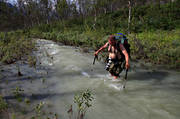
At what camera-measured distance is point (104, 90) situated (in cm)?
436

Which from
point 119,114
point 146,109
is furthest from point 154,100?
point 119,114

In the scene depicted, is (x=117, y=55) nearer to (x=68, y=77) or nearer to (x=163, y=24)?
(x=68, y=77)

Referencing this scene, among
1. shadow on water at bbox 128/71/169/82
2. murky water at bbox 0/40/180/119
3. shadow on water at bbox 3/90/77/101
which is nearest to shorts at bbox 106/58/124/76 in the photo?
murky water at bbox 0/40/180/119

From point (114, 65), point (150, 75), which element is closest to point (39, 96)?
point (114, 65)

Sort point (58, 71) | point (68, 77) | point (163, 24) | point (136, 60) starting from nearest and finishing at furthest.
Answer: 1. point (68, 77)
2. point (58, 71)
3. point (136, 60)
4. point (163, 24)

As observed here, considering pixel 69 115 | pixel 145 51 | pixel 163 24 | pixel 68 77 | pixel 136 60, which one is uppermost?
pixel 163 24

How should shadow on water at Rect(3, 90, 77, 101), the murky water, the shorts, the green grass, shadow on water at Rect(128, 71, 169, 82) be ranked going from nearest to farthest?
the murky water → shadow on water at Rect(3, 90, 77, 101) → the shorts → shadow on water at Rect(128, 71, 169, 82) → the green grass

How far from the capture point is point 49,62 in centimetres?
755

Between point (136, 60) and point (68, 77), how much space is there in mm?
3718

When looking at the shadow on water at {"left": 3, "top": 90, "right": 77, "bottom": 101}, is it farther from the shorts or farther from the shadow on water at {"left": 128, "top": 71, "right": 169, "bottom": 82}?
the shadow on water at {"left": 128, "top": 71, "right": 169, "bottom": 82}

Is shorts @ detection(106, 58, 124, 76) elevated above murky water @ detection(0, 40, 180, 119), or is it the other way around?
shorts @ detection(106, 58, 124, 76)

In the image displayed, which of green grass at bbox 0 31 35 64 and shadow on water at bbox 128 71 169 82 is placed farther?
green grass at bbox 0 31 35 64

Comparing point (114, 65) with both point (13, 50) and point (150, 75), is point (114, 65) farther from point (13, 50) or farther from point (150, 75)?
point (13, 50)

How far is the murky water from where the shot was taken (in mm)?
3281
